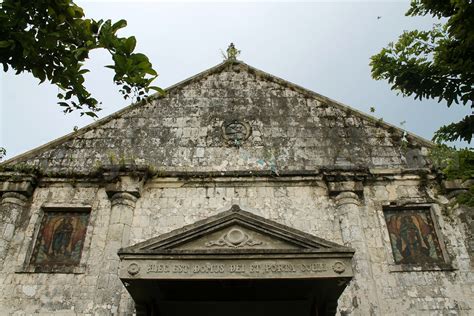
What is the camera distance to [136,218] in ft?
30.8

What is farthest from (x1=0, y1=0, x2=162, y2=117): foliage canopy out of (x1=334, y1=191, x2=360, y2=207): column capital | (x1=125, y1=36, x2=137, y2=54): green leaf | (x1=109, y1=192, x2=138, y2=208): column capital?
(x1=334, y1=191, x2=360, y2=207): column capital

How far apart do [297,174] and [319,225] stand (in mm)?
1192

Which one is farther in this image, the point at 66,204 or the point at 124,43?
the point at 66,204

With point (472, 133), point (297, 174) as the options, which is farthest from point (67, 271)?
point (472, 133)

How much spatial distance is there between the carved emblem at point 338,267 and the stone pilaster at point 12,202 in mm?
Answer: 6289

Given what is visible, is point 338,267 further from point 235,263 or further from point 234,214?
point 234,214

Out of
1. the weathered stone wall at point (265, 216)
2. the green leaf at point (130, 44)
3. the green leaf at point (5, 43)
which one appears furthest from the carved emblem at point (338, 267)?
the green leaf at point (5, 43)

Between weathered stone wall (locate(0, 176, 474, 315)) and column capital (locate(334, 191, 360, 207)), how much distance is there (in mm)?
67

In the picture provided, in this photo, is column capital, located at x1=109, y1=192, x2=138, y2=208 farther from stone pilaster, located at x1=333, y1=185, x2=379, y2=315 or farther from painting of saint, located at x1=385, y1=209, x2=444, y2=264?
painting of saint, located at x1=385, y1=209, x2=444, y2=264

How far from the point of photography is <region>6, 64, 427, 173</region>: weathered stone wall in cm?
1004

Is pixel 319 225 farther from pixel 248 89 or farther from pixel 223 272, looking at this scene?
pixel 248 89

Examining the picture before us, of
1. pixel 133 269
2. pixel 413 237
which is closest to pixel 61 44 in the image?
pixel 133 269

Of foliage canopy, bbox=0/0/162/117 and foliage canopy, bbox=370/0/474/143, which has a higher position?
foliage canopy, bbox=370/0/474/143

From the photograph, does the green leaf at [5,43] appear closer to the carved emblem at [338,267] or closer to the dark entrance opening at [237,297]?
the dark entrance opening at [237,297]
